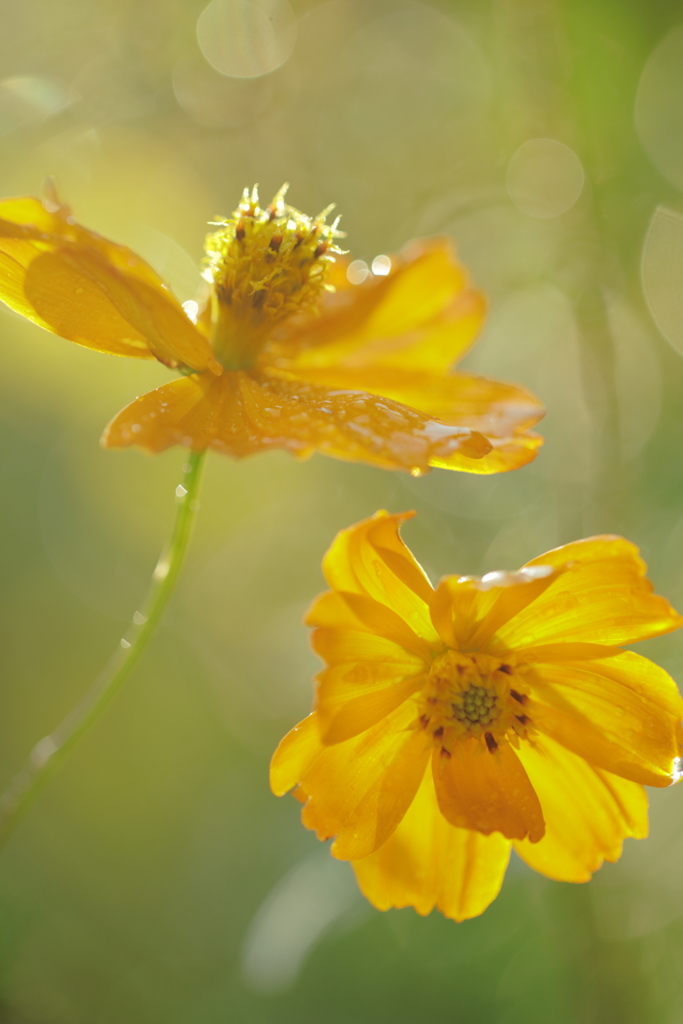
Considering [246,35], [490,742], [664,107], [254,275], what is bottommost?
[490,742]

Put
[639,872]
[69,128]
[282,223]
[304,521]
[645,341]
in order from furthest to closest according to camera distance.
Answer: [304,521] → [69,128] → [645,341] → [639,872] → [282,223]

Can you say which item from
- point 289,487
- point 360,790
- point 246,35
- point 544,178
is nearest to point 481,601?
point 360,790

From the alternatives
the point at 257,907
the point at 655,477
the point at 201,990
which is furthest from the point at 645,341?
the point at 201,990

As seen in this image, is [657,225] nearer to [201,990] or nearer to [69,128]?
[69,128]

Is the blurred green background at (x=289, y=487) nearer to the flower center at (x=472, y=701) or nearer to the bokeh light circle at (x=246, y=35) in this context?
the bokeh light circle at (x=246, y=35)

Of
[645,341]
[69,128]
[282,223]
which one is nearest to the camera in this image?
[282,223]

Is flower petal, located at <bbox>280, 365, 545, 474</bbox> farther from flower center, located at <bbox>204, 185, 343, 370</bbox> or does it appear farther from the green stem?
the green stem

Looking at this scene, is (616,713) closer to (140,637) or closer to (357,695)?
(357,695)
